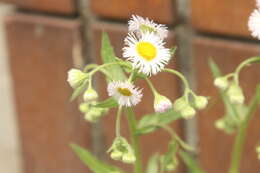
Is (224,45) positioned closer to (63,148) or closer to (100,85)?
(100,85)

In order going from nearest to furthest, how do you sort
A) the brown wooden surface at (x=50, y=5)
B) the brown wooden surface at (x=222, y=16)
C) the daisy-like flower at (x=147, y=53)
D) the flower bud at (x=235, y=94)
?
the daisy-like flower at (x=147, y=53) < the flower bud at (x=235, y=94) < the brown wooden surface at (x=222, y=16) < the brown wooden surface at (x=50, y=5)

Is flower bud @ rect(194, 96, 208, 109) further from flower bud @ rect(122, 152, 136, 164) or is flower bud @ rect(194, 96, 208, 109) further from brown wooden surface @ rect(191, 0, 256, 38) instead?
brown wooden surface @ rect(191, 0, 256, 38)

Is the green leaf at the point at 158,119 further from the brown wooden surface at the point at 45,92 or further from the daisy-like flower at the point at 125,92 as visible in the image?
the brown wooden surface at the point at 45,92

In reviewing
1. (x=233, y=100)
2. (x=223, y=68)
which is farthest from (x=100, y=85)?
(x=233, y=100)

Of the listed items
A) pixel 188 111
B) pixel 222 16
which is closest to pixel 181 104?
pixel 188 111

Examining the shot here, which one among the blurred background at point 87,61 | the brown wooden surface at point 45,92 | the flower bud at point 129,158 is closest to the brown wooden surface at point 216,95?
the blurred background at point 87,61

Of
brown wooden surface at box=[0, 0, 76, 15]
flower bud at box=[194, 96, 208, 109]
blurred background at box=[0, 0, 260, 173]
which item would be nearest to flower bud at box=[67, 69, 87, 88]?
flower bud at box=[194, 96, 208, 109]
